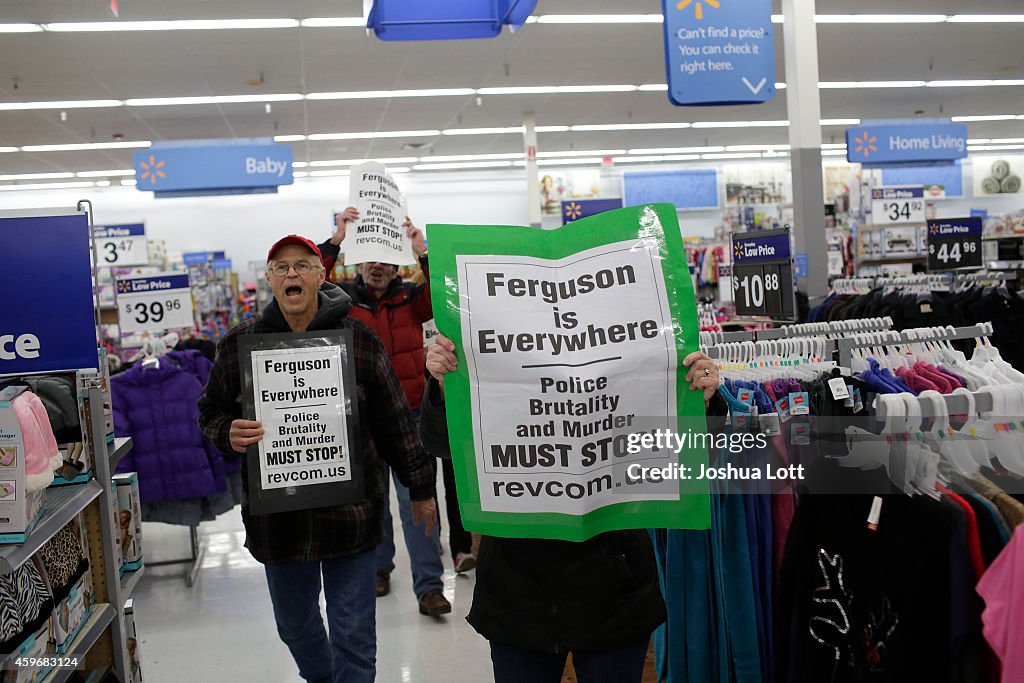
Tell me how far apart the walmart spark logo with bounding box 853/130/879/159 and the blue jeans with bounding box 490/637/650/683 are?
10.2 meters

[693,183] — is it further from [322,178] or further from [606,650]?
[606,650]

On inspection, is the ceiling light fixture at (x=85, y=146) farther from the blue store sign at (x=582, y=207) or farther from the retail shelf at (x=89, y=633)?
the retail shelf at (x=89, y=633)

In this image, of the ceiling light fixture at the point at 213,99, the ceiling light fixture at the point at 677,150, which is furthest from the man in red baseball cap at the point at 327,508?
the ceiling light fixture at the point at 677,150

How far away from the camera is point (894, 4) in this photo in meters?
8.38

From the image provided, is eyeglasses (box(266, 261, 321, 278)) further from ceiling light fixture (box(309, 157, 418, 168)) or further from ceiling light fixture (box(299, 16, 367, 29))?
ceiling light fixture (box(309, 157, 418, 168))

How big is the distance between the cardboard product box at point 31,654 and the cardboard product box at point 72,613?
49 mm

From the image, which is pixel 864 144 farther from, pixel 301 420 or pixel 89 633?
pixel 89 633

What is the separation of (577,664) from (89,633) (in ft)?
4.50

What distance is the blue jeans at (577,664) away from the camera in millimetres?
1729

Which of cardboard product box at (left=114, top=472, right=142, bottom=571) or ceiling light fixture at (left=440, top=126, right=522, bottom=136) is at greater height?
ceiling light fixture at (left=440, top=126, right=522, bottom=136)

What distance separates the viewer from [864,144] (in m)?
10.6

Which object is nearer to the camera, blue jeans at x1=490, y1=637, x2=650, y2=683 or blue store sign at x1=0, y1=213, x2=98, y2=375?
blue jeans at x1=490, y1=637, x2=650, y2=683

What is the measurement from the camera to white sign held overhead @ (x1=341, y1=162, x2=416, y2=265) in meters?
3.88

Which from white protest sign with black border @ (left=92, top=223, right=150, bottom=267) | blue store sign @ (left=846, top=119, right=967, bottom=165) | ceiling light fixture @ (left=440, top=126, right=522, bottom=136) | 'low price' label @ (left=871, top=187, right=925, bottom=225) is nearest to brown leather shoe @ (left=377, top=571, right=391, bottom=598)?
white protest sign with black border @ (left=92, top=223, right=150, bottom=267)
